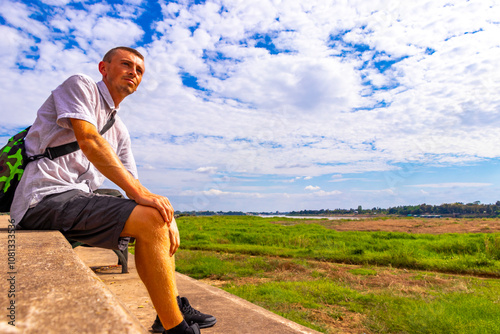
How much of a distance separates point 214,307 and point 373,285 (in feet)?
12.4

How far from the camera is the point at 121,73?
6.58 feet

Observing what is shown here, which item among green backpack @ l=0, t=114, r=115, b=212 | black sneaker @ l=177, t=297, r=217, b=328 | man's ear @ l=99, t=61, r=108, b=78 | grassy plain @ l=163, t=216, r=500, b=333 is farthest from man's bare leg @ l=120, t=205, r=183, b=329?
grassy plain @ l=163, t=216, r=500, b=333

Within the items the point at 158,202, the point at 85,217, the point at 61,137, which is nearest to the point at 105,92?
the point at 61,137

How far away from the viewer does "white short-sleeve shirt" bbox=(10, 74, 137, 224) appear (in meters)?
1.75

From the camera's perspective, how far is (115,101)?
2096 mm

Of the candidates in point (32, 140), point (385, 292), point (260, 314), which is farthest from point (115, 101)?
point (385, 292)

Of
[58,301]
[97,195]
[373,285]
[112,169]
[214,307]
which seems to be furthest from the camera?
[373,285]

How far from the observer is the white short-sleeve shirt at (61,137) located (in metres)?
1.75

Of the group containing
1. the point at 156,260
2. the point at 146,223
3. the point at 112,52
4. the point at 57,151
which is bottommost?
the point at 156,260

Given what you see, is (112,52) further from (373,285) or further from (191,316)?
(373,285)

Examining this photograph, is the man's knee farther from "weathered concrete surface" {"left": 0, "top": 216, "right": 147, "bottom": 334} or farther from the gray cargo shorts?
"weathered concrete surface" {"left": 0, "top": 216, "right": 147, "bottom": 334}

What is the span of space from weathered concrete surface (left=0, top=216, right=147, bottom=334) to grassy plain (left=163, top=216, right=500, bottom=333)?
2578mm

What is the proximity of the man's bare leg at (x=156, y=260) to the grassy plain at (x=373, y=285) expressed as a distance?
6.74ft

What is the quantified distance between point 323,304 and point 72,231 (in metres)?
3.29
